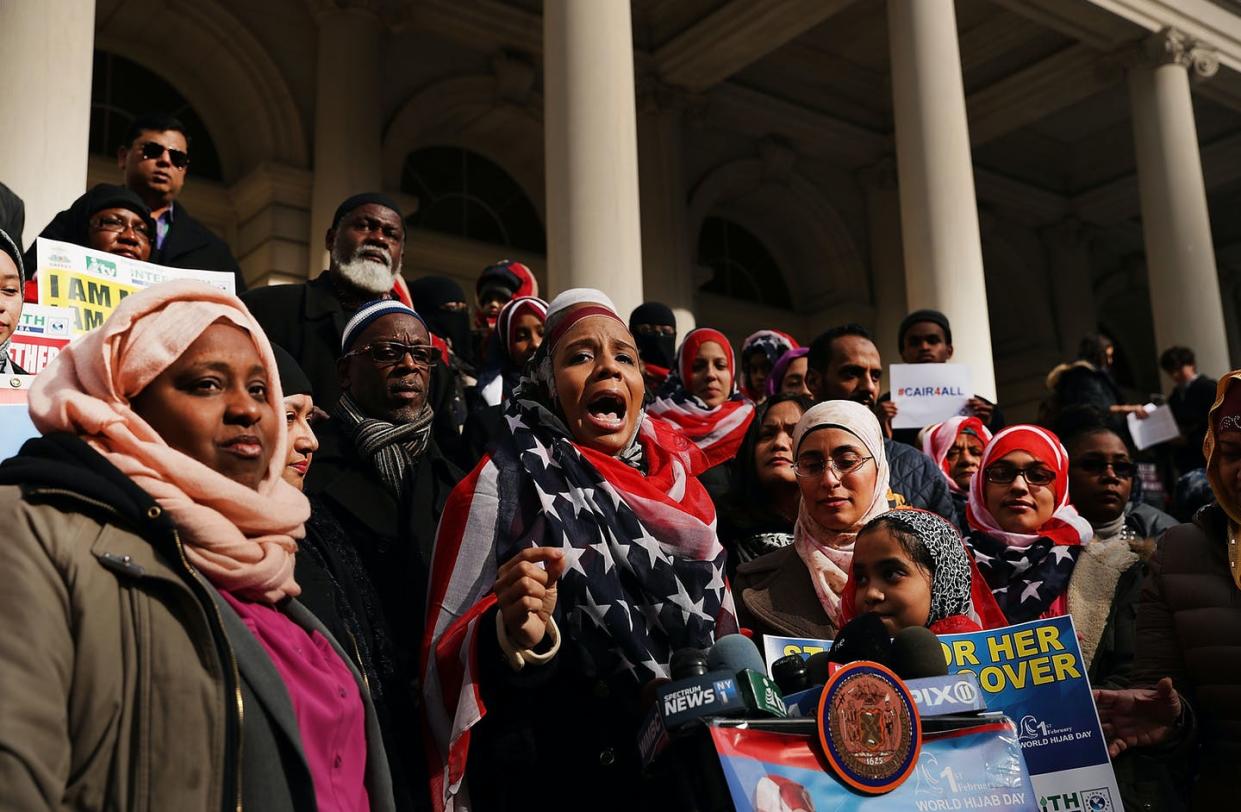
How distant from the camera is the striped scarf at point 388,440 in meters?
3.92

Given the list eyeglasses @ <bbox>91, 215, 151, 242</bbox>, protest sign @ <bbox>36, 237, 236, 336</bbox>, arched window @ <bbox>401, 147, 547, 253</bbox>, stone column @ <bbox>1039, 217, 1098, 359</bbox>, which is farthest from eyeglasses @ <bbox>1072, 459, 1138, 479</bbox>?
stone column @ <bbox>1039, 217, 1098, 359</bbox>

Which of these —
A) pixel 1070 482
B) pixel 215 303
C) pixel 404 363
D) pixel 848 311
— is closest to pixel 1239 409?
pixel 1070 482

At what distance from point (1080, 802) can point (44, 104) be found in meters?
6.63

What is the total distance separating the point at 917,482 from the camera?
5.32 metres

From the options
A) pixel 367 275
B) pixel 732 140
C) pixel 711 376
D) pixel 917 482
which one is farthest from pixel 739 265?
pixel 917 482

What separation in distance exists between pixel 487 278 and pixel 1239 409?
540cm

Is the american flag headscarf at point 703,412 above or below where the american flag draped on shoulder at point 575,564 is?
above

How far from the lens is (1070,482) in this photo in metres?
5.30

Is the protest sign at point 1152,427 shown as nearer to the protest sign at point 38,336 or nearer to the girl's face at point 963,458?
the girl's face at point 963,458

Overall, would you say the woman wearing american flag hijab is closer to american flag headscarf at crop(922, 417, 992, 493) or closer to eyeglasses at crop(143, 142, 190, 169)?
eyeglasses at crop(143, 142, 190, 169)

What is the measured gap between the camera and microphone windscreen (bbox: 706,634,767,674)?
2.48 m

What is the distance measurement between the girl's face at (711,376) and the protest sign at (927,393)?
97 centimetres

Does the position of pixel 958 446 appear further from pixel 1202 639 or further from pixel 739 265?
pixel 739 265

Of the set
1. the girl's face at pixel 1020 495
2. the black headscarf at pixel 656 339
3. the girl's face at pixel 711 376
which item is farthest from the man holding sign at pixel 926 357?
the girl's face at pixel 1020 495
